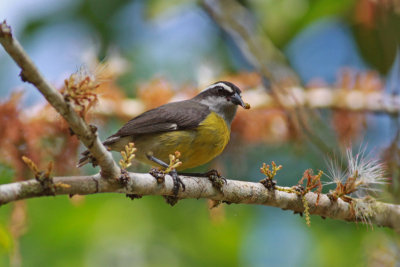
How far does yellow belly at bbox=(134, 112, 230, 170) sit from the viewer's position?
4.58 metres

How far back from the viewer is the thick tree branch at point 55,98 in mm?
2057

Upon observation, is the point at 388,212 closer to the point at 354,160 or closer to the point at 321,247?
the point at 354,160

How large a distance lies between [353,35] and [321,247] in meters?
3.04

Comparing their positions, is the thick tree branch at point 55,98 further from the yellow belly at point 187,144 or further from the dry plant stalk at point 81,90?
the yellow belly at point 187,144

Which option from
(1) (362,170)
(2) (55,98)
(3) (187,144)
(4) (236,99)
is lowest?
(2) (55,98)

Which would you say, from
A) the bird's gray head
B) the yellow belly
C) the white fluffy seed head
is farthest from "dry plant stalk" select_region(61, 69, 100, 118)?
the bird's gray head

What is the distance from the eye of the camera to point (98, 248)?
663 cm

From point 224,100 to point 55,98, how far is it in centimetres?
325

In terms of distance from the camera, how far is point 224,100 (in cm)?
538

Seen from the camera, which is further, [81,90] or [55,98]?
[81,90]

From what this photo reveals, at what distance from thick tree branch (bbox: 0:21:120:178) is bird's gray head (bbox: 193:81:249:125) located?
9.00 ft

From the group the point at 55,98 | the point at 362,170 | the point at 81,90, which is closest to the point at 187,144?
the point at 362,170

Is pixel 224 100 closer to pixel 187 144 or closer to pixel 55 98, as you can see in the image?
pixel 187 144

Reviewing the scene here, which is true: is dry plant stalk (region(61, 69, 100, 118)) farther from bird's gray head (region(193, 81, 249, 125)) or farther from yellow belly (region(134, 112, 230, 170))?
bird's gray head (region(193, 81, 249, 125))
